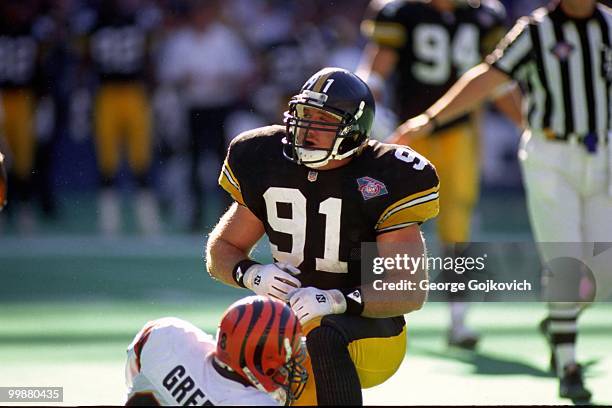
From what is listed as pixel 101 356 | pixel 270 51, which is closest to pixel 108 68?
pixel 270 51

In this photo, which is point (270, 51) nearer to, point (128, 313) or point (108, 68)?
point (108, 68)

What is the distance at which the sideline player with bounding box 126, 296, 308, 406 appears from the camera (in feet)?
12.0

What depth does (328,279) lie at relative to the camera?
4.50 m

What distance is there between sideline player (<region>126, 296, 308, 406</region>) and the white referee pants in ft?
6.75

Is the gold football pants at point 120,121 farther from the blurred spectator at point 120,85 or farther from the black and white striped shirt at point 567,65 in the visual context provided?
the black and white striped shirt at point 567,65

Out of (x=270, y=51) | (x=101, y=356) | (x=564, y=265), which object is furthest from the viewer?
(x=270, y=51)

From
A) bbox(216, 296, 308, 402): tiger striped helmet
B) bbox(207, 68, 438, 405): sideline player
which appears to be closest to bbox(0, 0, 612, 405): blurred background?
bbox(207, 68, 438, 405): sideline player

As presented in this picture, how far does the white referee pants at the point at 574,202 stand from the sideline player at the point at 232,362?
6.75 ft

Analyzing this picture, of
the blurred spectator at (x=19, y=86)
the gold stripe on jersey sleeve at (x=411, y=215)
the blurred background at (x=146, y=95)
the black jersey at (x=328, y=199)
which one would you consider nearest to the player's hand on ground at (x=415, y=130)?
the black jersey at (x=328, y=199)

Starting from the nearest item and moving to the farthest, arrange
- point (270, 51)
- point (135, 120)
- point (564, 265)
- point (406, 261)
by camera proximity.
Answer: point (406, 261) < point (564, 265) < point (135, 120) < point (270, 51)

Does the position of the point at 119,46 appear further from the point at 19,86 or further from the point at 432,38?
the point at 432,38

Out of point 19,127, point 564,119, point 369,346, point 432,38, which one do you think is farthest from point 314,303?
point 19,127

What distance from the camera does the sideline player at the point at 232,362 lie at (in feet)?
12.0

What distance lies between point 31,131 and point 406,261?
26.4 feet
